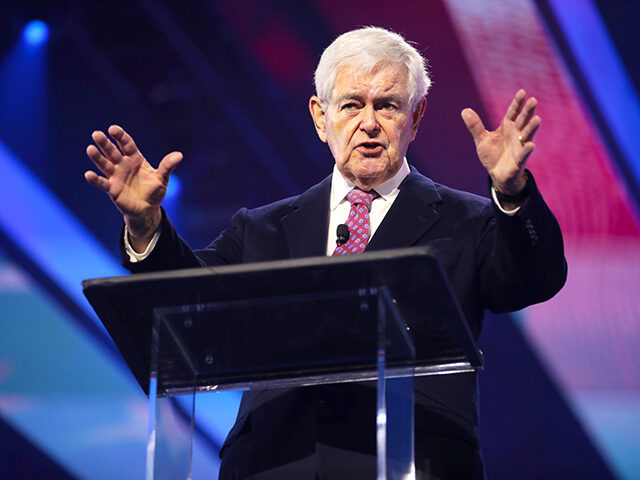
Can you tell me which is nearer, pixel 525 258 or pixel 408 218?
pixel 525 258

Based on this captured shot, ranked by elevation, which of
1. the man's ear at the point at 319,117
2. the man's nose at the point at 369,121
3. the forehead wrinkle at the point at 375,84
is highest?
the man's ear at the point at 319,117

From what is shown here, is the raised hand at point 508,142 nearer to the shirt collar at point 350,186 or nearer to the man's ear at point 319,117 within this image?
the shirt collar at point 350,186

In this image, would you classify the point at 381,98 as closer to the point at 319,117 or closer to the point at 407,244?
the point at 319,117

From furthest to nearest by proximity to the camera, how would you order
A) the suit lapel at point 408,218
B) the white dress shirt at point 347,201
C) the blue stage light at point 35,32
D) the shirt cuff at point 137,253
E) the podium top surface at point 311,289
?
the blue stage light at point 35,32
the white dress shirt at point 347,201
the suit lapel at point 408,218
the shirt cuff at point 137,253
the podium top surface at point 311,289

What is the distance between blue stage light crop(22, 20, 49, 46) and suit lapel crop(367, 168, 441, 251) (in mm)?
2487

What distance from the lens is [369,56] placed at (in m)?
2.34

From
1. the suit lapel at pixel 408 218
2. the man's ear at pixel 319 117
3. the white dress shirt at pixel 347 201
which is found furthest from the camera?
the man's ear at pixel 319 117

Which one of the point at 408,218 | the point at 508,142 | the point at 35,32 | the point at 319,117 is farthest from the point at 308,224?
the point at 35,32

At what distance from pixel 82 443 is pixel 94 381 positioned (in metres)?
0.24

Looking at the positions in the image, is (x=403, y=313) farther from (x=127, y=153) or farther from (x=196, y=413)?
(x=127, y=153)

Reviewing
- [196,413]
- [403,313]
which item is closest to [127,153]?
[196,413]

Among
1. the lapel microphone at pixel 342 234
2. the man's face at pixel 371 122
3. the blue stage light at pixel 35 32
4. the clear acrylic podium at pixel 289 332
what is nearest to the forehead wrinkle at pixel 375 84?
the man's face at pixel 371 122

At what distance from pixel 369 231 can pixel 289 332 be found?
61cm

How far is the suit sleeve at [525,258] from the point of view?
5.68 feet
